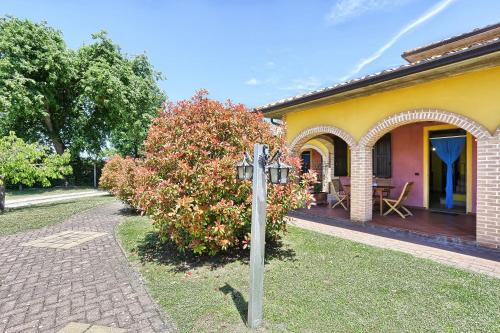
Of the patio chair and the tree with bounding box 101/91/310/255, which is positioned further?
the patio chair


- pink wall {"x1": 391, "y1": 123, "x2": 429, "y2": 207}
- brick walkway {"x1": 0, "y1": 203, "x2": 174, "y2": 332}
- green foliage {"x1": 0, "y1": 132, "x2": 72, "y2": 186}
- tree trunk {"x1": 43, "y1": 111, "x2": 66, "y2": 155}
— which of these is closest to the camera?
brick walkway {"x1": 0, "y1": 203, "x2": 174, "y2": 332}

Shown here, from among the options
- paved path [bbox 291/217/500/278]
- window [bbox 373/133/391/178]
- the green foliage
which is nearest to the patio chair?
window [bbox 373/133/391/178]

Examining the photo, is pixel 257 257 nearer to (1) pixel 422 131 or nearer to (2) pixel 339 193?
(2) pixel 339 193

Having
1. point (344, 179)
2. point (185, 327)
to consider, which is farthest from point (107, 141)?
point (185, 327)

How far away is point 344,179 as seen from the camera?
11.1 meters

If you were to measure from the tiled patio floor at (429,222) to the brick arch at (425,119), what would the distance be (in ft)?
7.31

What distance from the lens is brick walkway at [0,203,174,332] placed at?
118 inches

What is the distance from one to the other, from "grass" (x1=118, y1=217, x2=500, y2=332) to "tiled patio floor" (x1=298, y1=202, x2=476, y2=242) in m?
1.94

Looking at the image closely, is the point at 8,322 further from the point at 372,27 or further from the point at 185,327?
the point at 372,27

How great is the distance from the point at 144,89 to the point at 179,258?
19879 millimetres

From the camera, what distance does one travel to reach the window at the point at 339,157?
40.0ft

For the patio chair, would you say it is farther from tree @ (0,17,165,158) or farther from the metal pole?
tree @ (0,17,165,158)

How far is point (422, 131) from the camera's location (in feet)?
31.3

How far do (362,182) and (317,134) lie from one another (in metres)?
2.28
